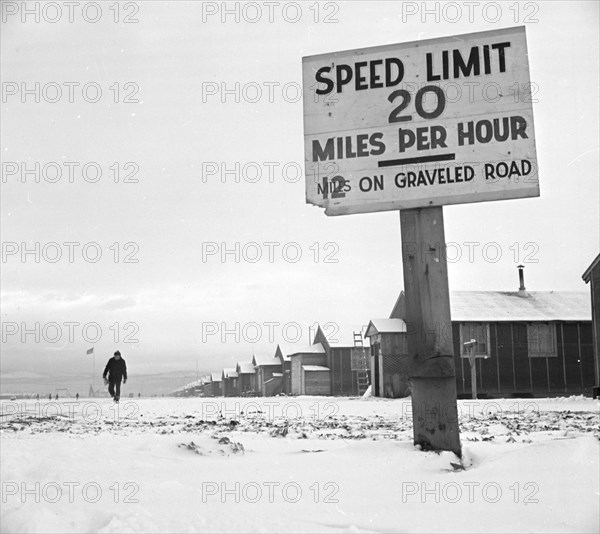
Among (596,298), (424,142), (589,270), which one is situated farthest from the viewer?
(596,298)

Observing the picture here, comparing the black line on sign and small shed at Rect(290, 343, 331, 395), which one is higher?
the black line on sign

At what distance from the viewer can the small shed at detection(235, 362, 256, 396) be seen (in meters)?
61.4

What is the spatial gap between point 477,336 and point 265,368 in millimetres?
25722

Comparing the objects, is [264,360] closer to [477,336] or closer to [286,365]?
[286,365]

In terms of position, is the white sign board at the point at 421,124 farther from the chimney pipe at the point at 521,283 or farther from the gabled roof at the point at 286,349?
the gabled roof at the point at 286,349

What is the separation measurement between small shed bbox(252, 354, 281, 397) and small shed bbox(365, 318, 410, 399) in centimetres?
2198

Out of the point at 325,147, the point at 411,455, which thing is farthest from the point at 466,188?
the point at 411,455

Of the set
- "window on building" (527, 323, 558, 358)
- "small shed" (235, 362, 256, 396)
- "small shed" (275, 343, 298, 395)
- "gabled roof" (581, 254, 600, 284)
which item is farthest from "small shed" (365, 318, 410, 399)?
"small shed" (235, 362, 256, 396)

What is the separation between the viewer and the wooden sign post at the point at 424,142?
532 centimetres

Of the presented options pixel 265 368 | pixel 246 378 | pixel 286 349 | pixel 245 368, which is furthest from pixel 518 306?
pixel 246 378

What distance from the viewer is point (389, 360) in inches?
1272

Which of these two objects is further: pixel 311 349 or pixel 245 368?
pixel 245 368

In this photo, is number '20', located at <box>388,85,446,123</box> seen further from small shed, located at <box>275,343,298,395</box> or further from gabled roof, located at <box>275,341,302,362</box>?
small shed, located at <box>275,343,298,395</box>

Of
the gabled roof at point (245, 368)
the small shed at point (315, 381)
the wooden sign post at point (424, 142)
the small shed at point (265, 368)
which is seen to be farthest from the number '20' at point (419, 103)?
the gabled roof at point (245, 368)
